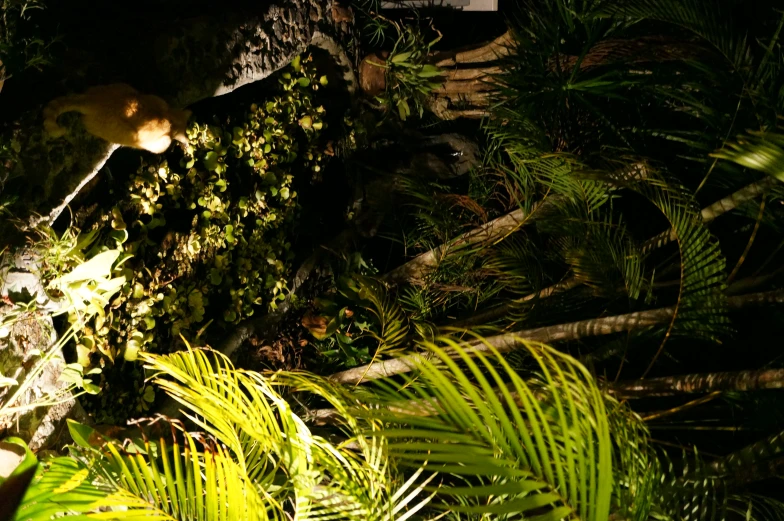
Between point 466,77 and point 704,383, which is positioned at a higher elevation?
point 466,77

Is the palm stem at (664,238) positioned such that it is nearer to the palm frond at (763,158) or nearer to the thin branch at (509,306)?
the thin branch at (509,306)

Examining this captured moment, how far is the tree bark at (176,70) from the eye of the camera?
155 cm

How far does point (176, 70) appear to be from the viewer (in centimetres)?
183

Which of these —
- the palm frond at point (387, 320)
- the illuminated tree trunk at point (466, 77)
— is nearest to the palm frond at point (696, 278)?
the illuminated tree trunk at point (466, 77)

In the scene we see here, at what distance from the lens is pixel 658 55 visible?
1.64 meters

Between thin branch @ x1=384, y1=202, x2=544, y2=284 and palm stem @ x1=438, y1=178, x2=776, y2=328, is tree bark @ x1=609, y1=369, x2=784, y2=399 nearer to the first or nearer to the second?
palm stem @ x1=438, y1=178, x2=776, y2=328

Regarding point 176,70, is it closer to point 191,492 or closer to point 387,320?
point 387,320

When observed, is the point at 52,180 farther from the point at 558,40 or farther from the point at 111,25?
the point at 558,40

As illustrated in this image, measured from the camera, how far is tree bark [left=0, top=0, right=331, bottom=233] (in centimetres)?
155

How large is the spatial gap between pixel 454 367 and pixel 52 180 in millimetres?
1497

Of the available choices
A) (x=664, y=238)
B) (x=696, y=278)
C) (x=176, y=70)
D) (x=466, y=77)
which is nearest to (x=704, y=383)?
(x=696, y=278)

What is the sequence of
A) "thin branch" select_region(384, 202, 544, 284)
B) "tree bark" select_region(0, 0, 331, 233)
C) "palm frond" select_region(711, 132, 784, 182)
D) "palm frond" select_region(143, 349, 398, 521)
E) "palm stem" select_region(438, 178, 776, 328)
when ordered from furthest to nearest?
1. "thin branch" select_region(384, 202, 544, 284)
2. "tree bark" select_region(0, 0, 331, 233)
3. "palm stem" select_region(438, 178, 776, 328)
4. "palm frond" select_region(143, 349, 398, 521)
5. "palm frond" select_region(711, 132, 784, 182)

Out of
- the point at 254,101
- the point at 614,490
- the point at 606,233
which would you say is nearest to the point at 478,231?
the point at 606,233

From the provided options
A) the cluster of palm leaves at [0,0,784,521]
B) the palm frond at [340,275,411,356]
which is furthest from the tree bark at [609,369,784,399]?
the palm frond at [340,275,411,356]
